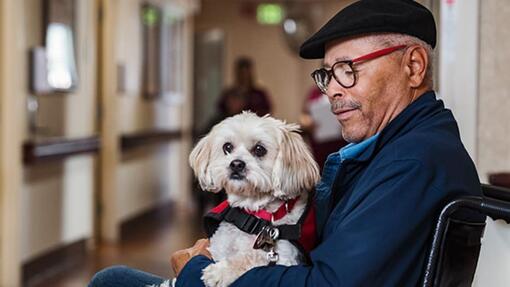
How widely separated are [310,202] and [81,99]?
461cm

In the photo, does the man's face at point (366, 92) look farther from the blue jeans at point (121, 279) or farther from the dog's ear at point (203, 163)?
the blue jeans at point (121, 279)

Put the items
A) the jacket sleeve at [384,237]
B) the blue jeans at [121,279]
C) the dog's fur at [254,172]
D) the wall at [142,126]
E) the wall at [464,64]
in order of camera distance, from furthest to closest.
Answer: the wall at [142,126]
the wall at [464,64]
the blue jeans at [121,279]
the dog's fur at [254,172]
the jacket sleeve at [384,237]

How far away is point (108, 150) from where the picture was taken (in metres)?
7.02

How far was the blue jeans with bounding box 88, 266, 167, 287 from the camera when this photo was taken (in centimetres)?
212

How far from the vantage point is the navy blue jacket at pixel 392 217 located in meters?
1.47

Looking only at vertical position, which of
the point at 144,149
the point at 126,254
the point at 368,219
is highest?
the point at 368,219

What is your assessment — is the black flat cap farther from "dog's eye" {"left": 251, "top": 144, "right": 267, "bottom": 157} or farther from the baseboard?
the baseboard

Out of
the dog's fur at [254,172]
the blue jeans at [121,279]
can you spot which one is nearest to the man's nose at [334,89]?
the dog's fur at [254,172]

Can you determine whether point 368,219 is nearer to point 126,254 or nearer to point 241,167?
point 241,167

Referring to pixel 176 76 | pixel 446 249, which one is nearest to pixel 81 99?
pixel 176 76

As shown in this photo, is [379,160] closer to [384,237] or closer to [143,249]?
[384,237]

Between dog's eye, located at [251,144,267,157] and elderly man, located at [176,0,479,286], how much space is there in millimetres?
158

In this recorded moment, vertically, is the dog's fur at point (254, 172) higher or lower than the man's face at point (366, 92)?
lower

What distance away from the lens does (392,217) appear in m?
1.48
